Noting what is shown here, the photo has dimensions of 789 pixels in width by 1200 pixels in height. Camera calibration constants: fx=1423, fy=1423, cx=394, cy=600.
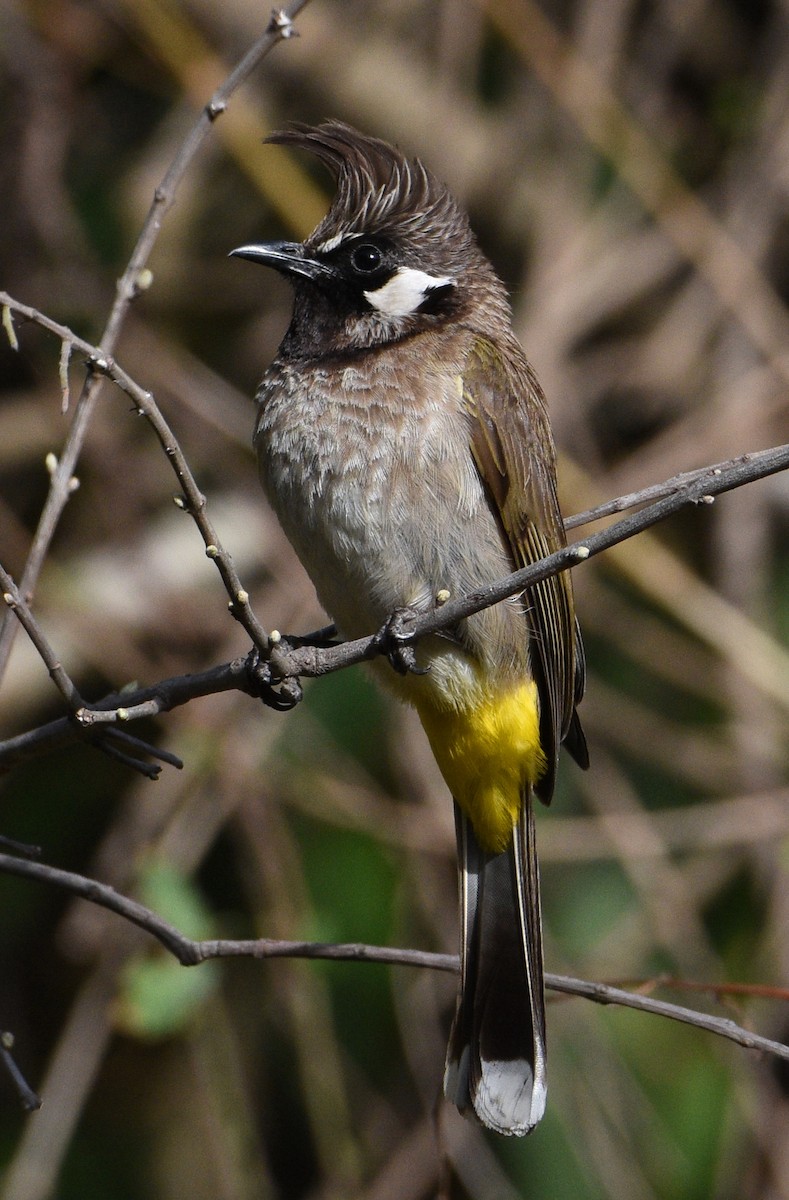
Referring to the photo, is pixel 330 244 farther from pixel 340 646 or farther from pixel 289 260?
pixel 340 646

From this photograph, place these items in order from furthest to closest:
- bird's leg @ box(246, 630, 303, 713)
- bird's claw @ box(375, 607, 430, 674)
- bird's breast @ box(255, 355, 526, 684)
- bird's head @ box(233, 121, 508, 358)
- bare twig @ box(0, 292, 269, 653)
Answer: bird's head @ box(233, 121, 508, 358) < bird's breast @ box(255, 355, 526, 684) < bird's claw @ box(375, 607, 430, 674) < bird's leg @ box(246, 630, 303, 713) < bare twig @ box(0, 292, 269, 653)

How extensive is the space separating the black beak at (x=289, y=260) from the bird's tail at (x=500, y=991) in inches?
41.9

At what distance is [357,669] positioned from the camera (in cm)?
345

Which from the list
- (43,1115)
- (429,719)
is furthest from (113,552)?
(429,719)

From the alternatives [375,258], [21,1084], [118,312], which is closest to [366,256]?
[375,258]

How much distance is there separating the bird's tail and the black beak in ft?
3.49

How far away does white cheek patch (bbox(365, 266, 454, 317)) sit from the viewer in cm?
270

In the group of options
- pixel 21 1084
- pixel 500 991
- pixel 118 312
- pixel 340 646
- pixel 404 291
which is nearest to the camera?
pixel 21 1084

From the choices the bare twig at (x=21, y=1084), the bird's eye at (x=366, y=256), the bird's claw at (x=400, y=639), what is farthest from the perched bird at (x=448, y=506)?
the bare twig at (x=21, y=1084)

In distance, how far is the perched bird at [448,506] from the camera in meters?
2.45

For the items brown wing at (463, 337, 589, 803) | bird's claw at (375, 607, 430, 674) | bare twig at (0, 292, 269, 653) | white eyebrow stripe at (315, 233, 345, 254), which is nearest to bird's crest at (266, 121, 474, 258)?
white eyebrow stripe at (315, 233, 345, 254)

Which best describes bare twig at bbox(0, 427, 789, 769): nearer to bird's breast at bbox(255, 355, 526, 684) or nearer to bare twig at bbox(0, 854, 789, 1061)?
bare twig at bbox(0, 854, 789, 1061)

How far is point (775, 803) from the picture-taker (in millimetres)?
3996

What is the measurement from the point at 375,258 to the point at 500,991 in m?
1.40
